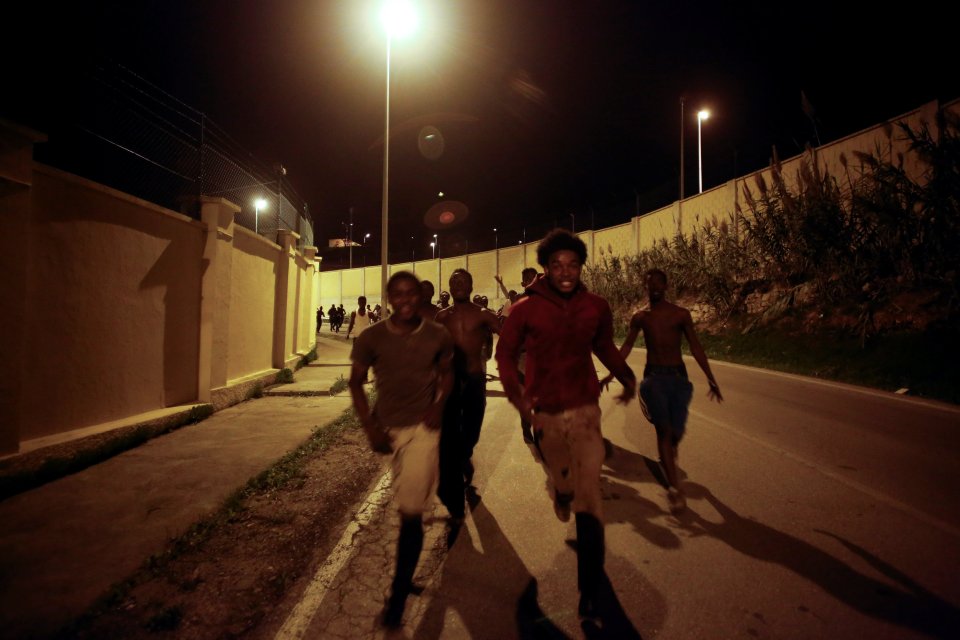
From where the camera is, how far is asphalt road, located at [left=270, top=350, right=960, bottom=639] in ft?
7.90

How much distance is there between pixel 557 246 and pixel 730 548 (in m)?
2.27

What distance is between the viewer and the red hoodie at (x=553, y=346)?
266 cm

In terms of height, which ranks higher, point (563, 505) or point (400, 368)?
point (400, 368)

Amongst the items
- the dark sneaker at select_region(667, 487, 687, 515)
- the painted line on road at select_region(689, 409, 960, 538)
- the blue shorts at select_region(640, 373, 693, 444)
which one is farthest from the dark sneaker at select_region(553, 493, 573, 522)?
the painted line on road at select_region(689, 409, 960, 538)

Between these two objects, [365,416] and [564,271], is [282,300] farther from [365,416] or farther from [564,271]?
[564,271]

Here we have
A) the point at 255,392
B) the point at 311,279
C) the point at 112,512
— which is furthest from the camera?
the point at 311,279

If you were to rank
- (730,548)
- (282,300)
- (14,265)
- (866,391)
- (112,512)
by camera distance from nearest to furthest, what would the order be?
(730,548), (112,512), (14,265), (866,391), (282,300)

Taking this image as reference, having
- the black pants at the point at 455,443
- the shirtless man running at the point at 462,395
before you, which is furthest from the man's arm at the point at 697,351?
the black pants at the point at 455,443

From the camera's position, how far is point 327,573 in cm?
297

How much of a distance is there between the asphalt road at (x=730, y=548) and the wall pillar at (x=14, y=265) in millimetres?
3698

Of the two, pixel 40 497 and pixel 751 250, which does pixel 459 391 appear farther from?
pixel 751 250

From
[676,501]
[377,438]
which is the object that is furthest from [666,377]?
[377,438]

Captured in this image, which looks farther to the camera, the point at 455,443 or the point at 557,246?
the point at 455,443

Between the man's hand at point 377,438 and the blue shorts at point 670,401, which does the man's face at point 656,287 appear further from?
the man's hand at point 377,438
